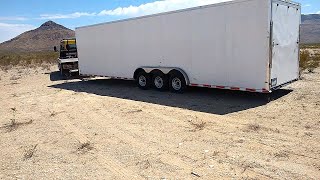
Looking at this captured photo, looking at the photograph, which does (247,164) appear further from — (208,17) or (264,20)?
(208,17)

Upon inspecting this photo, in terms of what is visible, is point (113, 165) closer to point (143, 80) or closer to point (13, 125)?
point (13, 125)

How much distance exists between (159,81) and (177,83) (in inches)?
43.0

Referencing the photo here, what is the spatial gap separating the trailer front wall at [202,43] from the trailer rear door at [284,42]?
1.54 feet

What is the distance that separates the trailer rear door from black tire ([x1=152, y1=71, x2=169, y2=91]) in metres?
4.41

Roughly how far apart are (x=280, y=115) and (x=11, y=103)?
31.3ft

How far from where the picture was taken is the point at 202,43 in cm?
1131

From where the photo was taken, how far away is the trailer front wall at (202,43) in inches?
388

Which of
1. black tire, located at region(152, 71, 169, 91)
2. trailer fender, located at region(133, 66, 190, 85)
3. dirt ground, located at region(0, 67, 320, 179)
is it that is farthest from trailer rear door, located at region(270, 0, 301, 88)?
black tire, located at region(152, 71, 169, 91)

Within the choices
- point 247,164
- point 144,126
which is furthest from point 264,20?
point 247,164

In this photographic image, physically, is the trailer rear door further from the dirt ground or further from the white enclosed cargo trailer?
the dirt ground

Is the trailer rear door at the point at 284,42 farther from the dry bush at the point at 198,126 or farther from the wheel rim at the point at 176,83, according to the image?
the wheel rim at the point at 176,83

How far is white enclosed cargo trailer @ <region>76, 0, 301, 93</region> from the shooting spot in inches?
387

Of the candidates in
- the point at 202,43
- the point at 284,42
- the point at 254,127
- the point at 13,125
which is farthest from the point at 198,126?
the point at 13,125

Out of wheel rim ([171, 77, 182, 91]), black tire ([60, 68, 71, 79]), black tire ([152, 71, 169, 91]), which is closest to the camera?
wheel rim ([171, 77, 182, 91])
